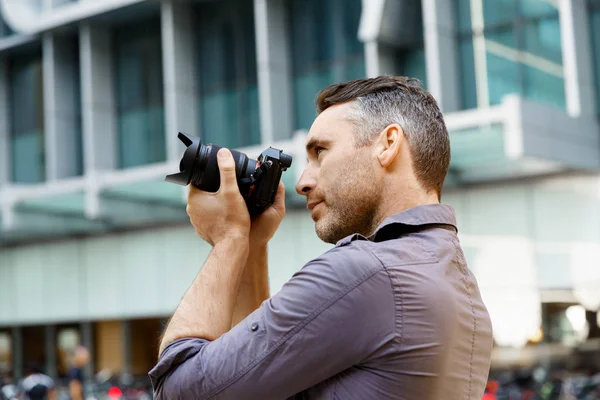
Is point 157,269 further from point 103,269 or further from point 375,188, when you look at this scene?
point 375,188

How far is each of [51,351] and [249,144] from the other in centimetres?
905

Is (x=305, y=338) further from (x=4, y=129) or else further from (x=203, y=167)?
(x=4, y=129)

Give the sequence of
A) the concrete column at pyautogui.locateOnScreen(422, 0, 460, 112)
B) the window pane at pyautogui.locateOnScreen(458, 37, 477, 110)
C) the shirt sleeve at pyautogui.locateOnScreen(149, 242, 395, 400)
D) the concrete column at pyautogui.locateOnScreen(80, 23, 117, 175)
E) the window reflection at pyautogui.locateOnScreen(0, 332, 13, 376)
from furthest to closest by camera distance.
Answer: the window reflection at pyautogui.locateOnScreen(0, 332, 13, 376), the concrete column at pyautogui.locateOnScreen(80, 23, 117, 175), the window pane at pyautogui.locateOnScreen(458, 37, 477, 110), the concrete column at pyautogui.locateOnScreen(422, 0, 460, 112), the shirt sleeve at pyautogui.locateOnScreen(149, 242, 395, 400)

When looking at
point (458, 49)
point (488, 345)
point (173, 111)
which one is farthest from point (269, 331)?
point (173, 111)

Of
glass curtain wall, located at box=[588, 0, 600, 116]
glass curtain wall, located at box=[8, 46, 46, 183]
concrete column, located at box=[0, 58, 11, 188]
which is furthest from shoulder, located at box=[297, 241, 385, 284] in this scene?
concrete column, located at box=[0, 58, 11, 188]

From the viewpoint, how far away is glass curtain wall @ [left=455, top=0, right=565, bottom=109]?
16.8 meters

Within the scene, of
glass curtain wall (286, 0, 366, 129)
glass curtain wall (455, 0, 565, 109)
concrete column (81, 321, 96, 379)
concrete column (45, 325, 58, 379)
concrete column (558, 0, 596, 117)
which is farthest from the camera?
concrete column (45, 325, 58, 379)

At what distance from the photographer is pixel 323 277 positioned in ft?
5.43

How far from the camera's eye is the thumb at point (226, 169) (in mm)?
1969

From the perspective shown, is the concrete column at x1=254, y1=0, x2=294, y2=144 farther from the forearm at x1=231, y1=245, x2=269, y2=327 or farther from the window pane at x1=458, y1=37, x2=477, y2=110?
the forearm at x1=231, y1=245, x2=269, y2=327

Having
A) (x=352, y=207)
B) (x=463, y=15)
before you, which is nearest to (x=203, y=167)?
(x=352, y=207)

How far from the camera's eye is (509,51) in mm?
17219

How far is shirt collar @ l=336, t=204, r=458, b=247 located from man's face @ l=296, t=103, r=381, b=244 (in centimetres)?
9

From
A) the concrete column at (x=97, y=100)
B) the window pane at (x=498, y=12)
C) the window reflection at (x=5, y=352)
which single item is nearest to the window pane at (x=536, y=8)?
the window pane at (x=498, y=12)
